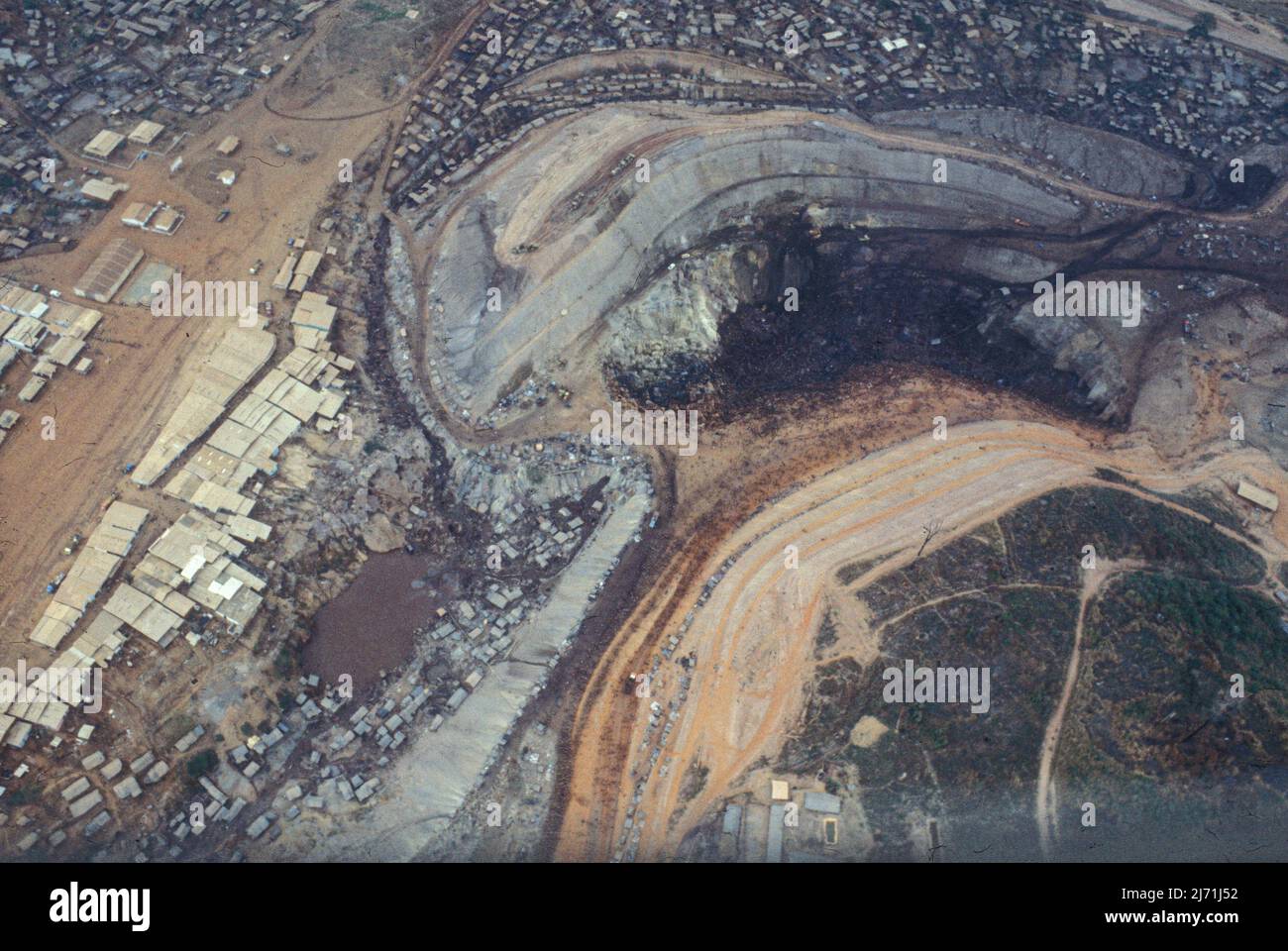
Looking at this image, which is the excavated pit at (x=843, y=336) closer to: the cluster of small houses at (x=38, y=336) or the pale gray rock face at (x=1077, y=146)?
the pale gray rock face at (x=1077, y=146)

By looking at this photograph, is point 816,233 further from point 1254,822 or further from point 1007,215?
point 1254,822

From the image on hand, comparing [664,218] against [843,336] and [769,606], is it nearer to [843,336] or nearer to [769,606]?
[843,336]

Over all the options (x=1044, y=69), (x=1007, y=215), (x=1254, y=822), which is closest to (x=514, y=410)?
(x=1007, y=215)

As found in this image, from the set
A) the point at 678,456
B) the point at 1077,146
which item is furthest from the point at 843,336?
the point at 1077,146

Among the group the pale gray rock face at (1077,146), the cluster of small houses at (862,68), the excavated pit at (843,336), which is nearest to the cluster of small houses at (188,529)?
the cluster of small houses at (862,68)

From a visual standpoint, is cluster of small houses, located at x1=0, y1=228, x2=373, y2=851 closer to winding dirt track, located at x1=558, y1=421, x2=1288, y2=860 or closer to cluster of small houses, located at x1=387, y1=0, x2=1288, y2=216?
winding dirt track, located at x1=558, y1=421, x2=1288, y2=860

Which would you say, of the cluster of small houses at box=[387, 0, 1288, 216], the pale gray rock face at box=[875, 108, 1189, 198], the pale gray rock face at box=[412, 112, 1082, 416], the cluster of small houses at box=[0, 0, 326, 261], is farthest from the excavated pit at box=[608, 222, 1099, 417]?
the cluster of small houses at box=[0, 0, 326, 261]
